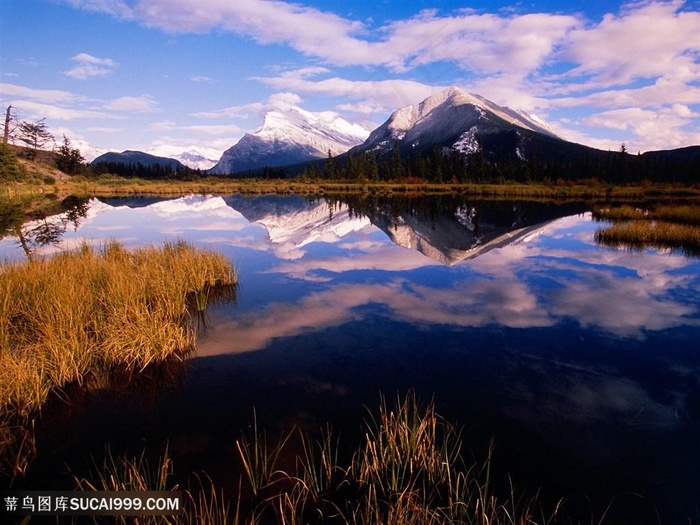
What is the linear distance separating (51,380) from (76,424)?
1.79 m

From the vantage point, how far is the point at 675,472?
6719mm

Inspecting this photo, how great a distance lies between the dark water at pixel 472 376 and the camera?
6.93 meters

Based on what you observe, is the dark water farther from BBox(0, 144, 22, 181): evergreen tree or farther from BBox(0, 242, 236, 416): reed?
BBox(0, 144, 22, 181): evergreen tree

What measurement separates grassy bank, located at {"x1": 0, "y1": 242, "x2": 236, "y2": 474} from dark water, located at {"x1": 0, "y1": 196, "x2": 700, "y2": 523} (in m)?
0.78

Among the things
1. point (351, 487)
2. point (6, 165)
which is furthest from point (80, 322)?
point (6, 165)

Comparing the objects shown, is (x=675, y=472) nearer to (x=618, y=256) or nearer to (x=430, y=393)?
(x=430, y=393)

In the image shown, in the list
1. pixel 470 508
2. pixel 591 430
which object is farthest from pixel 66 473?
pixel 591 430

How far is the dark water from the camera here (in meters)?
6.93

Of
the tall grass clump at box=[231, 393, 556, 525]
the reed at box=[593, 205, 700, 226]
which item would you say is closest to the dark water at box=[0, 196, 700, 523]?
the tall grass clump at box=[231, 393, 556, 525]

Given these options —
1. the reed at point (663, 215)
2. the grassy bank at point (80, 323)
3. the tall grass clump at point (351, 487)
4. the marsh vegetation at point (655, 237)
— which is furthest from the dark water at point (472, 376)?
the reed at point (663, 215)

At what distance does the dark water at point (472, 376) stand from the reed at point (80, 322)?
2.74 feet

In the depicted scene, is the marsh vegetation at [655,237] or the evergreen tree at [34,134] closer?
the marsh vegetation at [655,237]

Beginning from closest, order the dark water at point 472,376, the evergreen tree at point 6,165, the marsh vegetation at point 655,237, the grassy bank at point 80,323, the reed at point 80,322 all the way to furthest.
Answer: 1. the dark water at point 472,376
2. the grassy bank at point 80,323
3. the reed at point 80,322
4. the marsh vegetation at point 655,237
5. the evergreen tree at point 6,165

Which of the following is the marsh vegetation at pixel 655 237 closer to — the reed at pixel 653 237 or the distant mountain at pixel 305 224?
the reed at pixel 653 237
